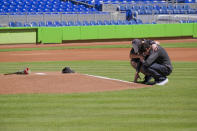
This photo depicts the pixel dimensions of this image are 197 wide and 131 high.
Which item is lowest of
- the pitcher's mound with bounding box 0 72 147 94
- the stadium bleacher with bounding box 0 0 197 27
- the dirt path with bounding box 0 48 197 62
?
the dirt path with bounding box 0 48 197 62

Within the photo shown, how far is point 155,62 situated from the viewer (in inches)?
416

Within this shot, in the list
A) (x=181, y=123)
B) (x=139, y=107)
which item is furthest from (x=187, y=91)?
(x=181, y=123)

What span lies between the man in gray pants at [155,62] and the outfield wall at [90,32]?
67.7 feet

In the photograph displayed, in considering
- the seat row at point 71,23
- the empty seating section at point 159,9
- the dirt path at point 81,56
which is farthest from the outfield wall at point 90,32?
the dirt path at point 81,56

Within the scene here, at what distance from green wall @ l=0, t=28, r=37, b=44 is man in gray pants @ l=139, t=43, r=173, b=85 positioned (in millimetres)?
20733

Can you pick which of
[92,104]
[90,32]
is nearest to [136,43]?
[92,104]

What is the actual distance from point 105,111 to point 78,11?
29029 mm

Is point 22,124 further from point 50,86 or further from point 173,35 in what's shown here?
point 173,35

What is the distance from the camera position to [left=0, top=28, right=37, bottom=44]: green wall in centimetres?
2989

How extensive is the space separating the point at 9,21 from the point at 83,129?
24633mm

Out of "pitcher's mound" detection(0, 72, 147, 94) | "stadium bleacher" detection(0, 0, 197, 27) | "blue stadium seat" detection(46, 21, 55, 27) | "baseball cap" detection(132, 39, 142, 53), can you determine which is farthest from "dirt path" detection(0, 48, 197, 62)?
"pitcher's mound" detection(0, 72, 147, 94)

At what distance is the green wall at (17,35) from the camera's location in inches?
1177

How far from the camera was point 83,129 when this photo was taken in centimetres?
655

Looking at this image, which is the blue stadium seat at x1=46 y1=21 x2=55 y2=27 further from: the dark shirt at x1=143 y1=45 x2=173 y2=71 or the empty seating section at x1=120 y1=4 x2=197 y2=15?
the dark shirt at x1=143 y1=45 x2=173 y2=71
